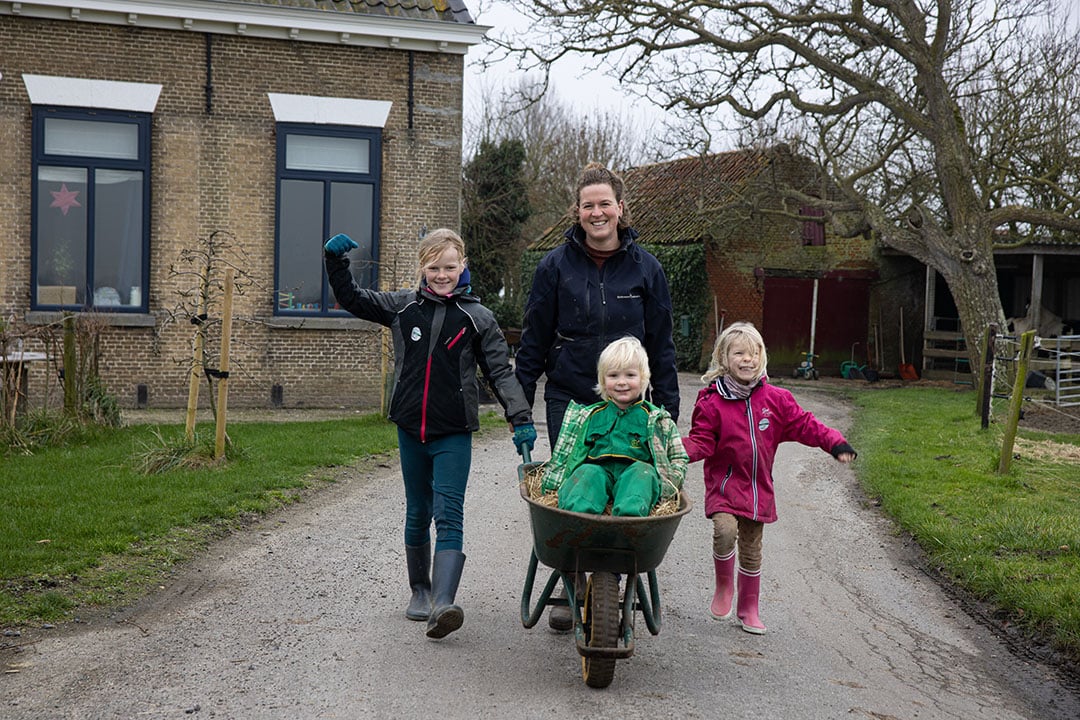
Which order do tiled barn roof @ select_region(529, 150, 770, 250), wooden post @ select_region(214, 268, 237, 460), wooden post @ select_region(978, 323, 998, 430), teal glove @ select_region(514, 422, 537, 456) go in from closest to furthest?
teal glove @ select_region(514, 422, 537, 456)
wooden post @ select_region(214, 268, 237, 460)
wooden post @ select_region(978, 323, 998, 430)
tiled barn roof @ select_region(529, 150, 770, 250)

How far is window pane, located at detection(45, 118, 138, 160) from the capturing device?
14.3 meters

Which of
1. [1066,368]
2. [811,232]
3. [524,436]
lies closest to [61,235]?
A: [524,436]

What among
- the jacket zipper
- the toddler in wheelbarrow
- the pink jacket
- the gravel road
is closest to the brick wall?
the gravel road

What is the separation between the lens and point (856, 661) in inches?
195

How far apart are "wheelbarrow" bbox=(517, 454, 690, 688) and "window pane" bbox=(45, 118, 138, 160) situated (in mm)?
11847

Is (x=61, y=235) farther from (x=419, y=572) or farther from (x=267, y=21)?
(x=419, y=572)

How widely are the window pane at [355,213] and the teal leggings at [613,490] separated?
1109 cm

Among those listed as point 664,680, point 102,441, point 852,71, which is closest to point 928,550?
point 664,680

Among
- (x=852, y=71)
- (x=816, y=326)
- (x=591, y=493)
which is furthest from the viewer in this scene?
(x=816, y=326)

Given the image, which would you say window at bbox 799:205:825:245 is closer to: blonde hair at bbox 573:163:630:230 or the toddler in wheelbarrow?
blonde hair at bbox 573:163:630:230

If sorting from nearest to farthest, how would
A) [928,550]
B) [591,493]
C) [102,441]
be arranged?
[591,493], [928,550], [102,441]

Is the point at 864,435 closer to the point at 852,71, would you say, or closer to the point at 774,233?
the point at 852,71

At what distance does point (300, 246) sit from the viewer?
1527 centimetres

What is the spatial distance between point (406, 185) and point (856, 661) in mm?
11593
